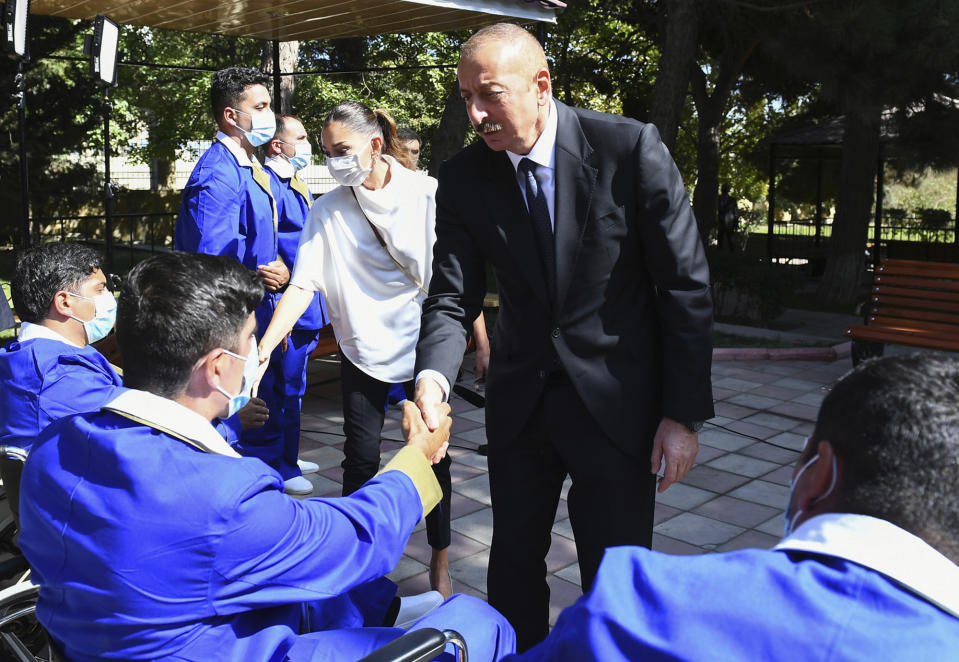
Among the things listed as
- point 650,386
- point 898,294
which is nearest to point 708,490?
point 650,386

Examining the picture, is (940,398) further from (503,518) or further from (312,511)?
(503,518)

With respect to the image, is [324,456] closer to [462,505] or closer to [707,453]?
[462,505]

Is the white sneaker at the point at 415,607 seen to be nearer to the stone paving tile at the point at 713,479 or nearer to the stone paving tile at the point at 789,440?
the stone paving tile at the point at 713,479

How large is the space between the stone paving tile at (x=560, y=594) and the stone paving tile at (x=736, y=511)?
3.60ft

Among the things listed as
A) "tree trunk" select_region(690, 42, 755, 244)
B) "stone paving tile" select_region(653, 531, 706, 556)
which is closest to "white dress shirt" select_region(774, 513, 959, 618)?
"stone paving tile" select_region(653, 531, 706, 556)

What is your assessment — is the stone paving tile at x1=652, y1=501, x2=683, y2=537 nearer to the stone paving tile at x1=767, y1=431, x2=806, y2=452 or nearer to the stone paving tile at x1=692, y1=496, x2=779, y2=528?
the stone paving tile at x1=692, y1=496, x2=779, y2=528

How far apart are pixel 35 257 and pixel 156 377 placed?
1566mm

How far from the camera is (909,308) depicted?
24.7ft

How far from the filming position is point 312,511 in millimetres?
1908

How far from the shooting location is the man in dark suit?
246 cm

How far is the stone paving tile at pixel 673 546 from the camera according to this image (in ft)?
13.8

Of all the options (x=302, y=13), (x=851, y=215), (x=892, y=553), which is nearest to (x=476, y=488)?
(x=892, y=553)

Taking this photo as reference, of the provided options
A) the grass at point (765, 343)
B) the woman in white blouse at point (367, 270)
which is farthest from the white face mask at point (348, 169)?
the grass at point (765, 343)

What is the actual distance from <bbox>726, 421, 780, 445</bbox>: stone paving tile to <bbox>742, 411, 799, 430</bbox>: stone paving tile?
61mm
